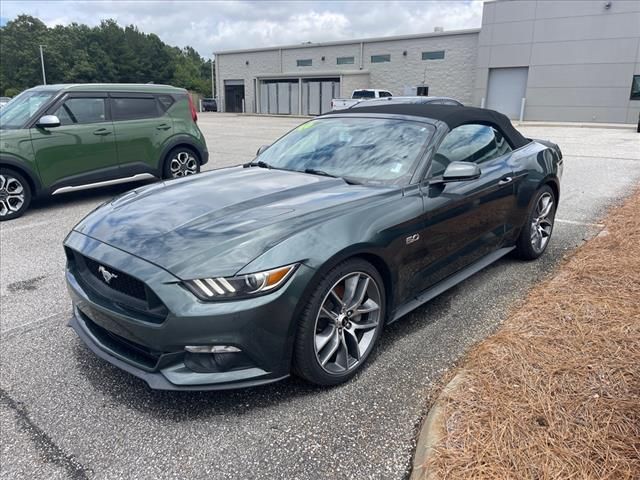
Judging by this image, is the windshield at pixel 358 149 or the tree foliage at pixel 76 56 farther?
the tree foliage at pixel 76 56

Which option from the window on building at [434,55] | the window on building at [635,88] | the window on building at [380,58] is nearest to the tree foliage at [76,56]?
the window on building at [380,58]

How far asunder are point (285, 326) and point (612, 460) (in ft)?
5.05

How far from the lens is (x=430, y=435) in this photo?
89.0 inches

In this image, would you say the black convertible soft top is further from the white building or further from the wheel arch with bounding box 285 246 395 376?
the white building

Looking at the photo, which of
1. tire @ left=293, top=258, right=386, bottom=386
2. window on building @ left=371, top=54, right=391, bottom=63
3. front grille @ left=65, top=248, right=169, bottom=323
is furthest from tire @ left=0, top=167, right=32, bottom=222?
window on building @ left=371, top=54, right=391, bottom=63

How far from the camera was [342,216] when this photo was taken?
2752 millimetres

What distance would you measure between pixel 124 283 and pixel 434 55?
3893 centimetres

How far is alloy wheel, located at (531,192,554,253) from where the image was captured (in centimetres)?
475

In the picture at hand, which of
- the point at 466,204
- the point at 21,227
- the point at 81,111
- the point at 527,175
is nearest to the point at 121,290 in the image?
the point at 466,204

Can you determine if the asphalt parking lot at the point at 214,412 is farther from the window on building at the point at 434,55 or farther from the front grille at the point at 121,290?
the window on building at the point at 434,55

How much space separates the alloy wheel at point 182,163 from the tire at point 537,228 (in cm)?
600

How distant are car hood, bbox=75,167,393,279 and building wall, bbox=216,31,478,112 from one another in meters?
36.4

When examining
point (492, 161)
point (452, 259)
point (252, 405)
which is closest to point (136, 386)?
point (252, 405)

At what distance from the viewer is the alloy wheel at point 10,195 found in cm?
672
